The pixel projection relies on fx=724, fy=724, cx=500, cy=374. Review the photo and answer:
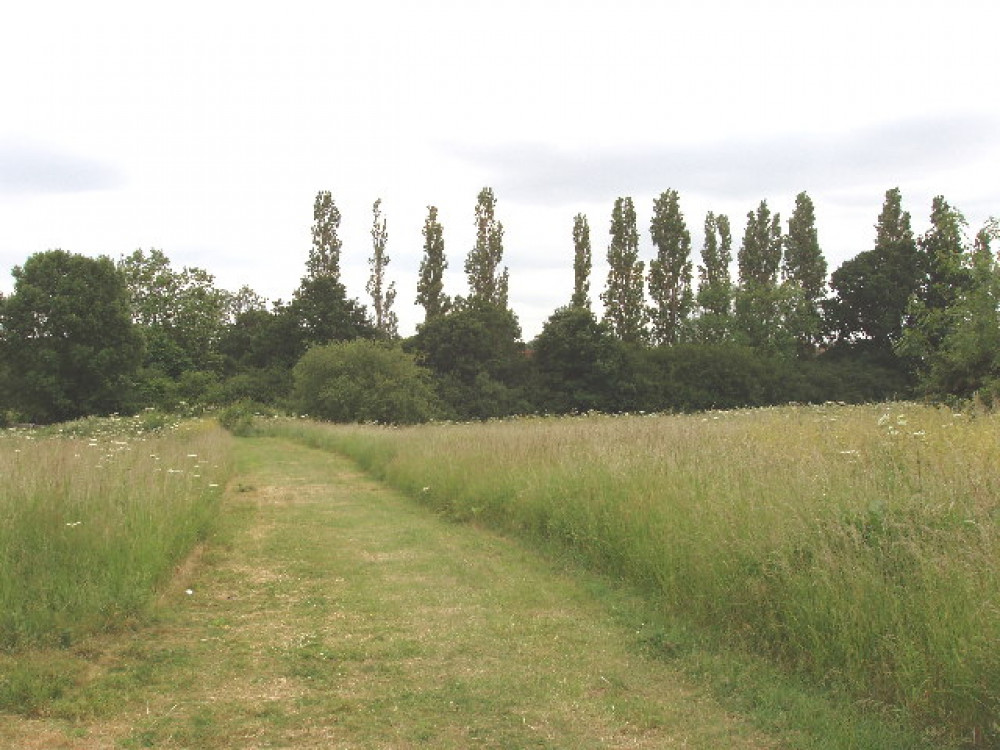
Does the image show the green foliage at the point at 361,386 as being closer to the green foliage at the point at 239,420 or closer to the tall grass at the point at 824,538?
the green foliage at the point at 239,420

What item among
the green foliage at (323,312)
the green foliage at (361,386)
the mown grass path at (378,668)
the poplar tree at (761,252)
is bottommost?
the mown grass path at (378,668)

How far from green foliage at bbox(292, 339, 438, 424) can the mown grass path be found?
26271 mm

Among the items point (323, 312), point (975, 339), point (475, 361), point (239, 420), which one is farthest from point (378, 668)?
point (323, 312)

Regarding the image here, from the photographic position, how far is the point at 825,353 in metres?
62.7

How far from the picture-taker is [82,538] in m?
6.13

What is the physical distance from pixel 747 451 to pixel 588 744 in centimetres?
558

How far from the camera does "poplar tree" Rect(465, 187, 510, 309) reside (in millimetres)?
57219

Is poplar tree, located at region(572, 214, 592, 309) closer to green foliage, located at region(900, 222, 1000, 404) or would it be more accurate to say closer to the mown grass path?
green foliage, located at region(900, 222, 1000, 404)

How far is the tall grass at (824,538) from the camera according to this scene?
4082 millimetres

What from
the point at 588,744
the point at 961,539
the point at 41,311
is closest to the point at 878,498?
the point at 961,539

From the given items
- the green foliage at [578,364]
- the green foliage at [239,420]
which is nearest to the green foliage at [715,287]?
the green foliage at [578,364]

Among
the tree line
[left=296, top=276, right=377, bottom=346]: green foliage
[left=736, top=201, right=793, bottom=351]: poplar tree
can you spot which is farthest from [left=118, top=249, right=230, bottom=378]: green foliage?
[left=736, top=201, right=793, bottom=351]: poplar tree

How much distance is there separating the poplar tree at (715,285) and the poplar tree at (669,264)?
7.04 ft

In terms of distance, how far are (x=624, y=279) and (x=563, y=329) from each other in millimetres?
7673
